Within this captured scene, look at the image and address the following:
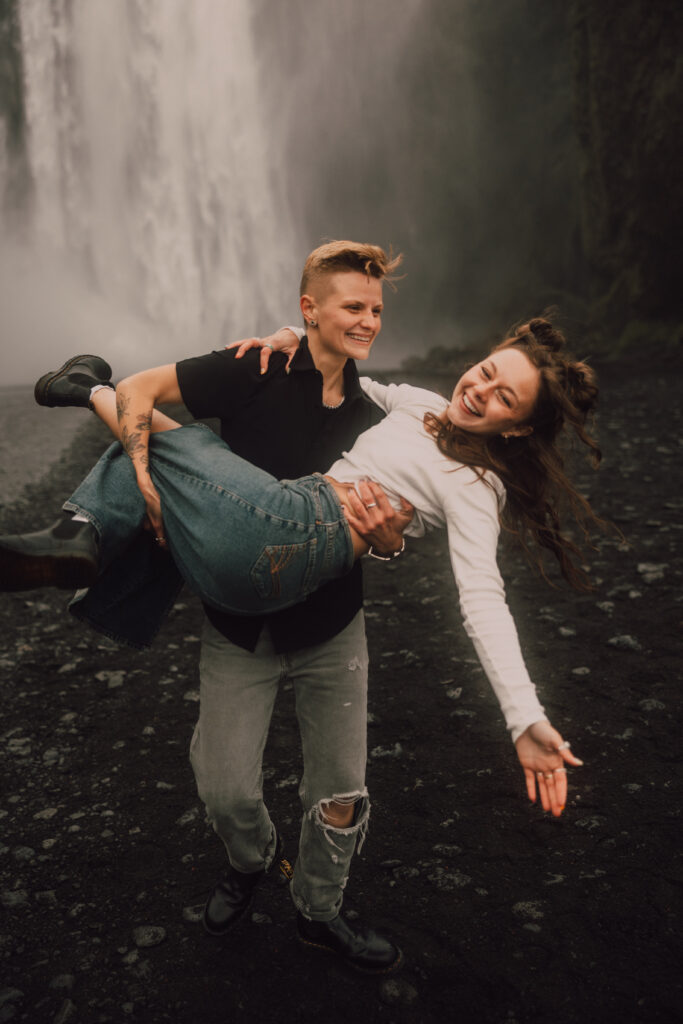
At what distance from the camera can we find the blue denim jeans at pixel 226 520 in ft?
10.1

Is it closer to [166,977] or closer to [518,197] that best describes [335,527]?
[166,977]

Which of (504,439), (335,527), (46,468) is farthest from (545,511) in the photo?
(46,468)

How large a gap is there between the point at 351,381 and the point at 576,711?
141 inches

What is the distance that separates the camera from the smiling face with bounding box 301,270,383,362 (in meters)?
3.33

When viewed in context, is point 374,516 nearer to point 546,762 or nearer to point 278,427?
point 278,427

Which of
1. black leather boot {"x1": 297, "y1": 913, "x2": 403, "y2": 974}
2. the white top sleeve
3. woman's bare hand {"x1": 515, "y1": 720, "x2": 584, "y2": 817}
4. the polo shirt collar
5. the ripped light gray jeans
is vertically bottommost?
black leather boot {"x1": 297, "y1": 913, "x2": 403, "y2": 974}

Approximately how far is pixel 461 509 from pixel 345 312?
1.01 m

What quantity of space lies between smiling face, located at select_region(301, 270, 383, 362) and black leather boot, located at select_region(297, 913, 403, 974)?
275cm

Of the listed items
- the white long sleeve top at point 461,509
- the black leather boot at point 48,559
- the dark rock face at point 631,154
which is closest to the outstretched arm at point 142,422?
the black leather boot at point 48,559

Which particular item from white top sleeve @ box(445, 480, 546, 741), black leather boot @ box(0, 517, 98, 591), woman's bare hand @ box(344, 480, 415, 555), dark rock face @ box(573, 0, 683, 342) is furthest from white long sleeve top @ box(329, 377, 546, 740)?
dark rock face @ box(573, 0, 683, 342)

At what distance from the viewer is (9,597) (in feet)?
31.5

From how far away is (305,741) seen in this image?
3.60 metres

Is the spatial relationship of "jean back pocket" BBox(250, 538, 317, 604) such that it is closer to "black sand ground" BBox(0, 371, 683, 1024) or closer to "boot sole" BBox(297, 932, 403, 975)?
Answer: "boot sole" BBox(297, 932, 403, 975)

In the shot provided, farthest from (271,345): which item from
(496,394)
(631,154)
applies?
(631,154)
